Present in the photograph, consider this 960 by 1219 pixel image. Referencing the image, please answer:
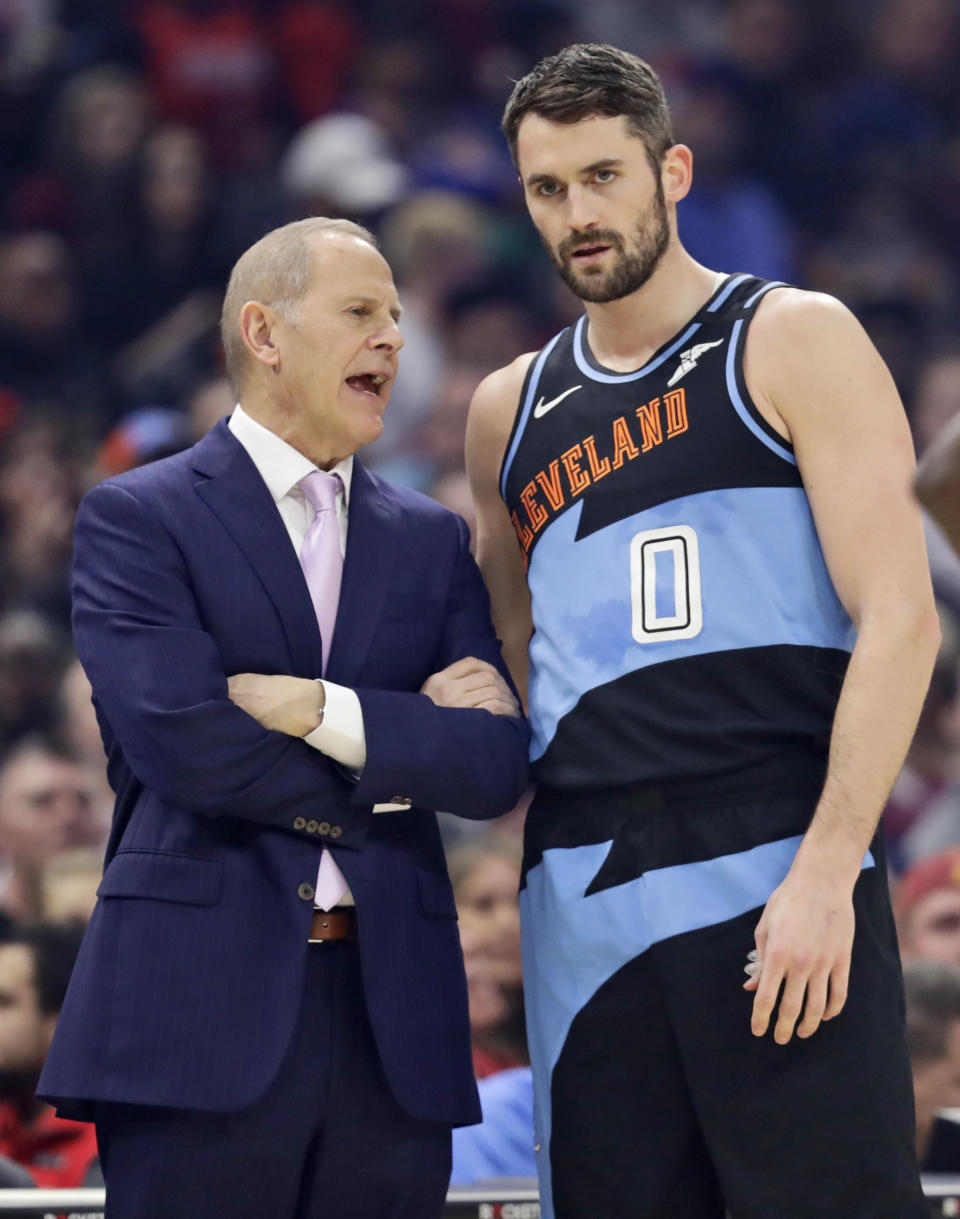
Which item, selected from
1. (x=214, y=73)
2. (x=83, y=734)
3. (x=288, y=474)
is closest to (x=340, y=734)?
(x=288, y=474)

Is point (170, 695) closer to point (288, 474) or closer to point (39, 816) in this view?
point (288, 474)

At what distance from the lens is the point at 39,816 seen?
5805 millimetres

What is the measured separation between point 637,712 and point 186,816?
688mm

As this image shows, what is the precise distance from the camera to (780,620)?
271 cm

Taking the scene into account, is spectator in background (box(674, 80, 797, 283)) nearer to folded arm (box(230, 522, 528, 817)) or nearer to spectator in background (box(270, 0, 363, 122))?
spectator in background (box(270, 0, 363, 122))

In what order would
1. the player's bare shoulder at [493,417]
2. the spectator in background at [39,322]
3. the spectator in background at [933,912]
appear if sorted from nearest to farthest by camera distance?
the player's bare shoulder at [493,417] < the spectator in background at [933,912] < the spectator in background at [39,322]

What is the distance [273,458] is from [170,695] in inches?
18.5

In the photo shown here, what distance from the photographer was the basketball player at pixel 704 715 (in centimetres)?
258

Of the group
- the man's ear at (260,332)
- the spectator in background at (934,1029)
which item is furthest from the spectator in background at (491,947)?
the man's ear at (260,332)

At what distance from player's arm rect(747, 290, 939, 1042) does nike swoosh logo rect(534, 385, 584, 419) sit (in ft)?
1.12

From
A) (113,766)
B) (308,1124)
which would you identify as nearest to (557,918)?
(308,1124)

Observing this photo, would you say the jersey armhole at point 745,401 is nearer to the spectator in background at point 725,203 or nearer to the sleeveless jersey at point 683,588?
the sleeveless jersey at point 683,588

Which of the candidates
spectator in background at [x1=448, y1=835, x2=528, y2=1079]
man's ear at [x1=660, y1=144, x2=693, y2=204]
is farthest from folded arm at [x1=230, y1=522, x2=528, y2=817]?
spectator in background at [x1=448, y1=835, x2=528, y2=1079]

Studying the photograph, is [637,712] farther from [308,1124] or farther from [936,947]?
[936,947]
